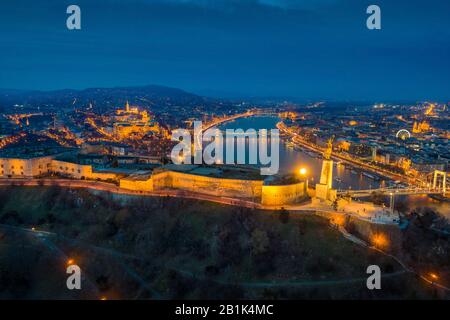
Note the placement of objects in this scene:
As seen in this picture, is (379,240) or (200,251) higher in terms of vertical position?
(379,240)

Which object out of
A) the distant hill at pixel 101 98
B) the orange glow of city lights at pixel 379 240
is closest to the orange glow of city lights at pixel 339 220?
the orange glow of city lights at pixel 379 240

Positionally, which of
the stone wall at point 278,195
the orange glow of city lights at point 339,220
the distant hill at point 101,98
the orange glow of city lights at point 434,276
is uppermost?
the distant hill at point 101,98

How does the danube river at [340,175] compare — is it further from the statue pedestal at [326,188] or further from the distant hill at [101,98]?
the distant hill at [101,98]

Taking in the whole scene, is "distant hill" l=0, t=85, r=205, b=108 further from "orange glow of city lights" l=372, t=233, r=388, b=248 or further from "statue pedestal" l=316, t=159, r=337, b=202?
"orange glow of city lights" l=372, t=233, r=388, b=248

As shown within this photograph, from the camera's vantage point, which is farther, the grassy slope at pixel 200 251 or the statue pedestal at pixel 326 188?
the statue pedestal at pixel 326 188

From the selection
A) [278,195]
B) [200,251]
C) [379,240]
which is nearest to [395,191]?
[379,240]

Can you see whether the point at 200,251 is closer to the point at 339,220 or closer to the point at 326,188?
the point at 339,220

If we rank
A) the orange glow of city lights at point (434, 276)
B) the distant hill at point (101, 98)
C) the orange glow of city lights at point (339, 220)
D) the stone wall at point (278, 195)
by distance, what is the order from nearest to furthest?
the orange glow of city lights at point (434, 276)
the orange glow of city lights at point (339, 220)
the stone wall at point (278, 195)
the distant hill at point (101, 98)

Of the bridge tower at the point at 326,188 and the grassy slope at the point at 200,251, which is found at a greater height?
the bridge tower at the point at 326,188

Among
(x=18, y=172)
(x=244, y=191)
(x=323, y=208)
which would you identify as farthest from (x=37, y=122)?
(x=323, y=208)

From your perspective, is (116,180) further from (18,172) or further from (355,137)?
(355,137)
